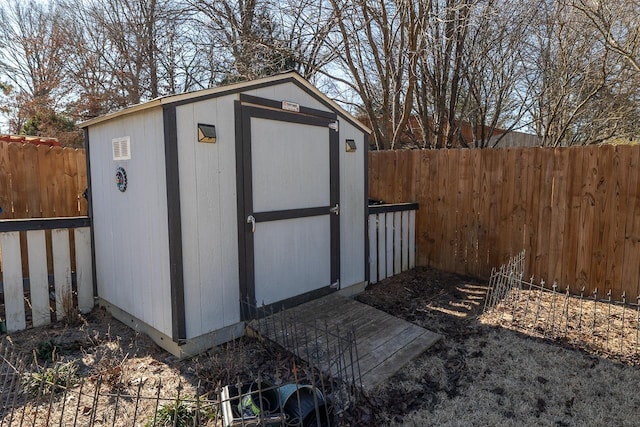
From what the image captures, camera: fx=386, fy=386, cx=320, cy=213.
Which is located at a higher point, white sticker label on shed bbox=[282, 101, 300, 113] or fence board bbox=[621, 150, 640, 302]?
white sticker label on shed bbox=[282, 101, 300, 113]

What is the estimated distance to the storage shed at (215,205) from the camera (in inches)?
117

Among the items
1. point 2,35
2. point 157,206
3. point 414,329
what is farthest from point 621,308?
point 2,35

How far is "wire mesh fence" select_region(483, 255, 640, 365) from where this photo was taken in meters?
3.25

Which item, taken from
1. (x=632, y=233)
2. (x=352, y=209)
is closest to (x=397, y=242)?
(x=352, y=209)

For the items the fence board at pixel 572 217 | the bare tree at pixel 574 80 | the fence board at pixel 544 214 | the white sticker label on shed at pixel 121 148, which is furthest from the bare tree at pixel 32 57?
the fence board at pixel 572 217

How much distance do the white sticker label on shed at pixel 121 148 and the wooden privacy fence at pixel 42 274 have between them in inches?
38.5

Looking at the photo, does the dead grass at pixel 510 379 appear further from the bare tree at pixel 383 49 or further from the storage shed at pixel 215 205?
the bare tree at pixel 383 49

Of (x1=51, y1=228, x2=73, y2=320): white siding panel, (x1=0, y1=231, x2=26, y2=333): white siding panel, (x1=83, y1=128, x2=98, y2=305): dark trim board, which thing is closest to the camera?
(x1=0, y1=231, x2=26, y2=333): white siding panel

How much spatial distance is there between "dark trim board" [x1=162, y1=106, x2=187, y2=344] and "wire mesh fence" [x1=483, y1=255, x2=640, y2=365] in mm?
2834

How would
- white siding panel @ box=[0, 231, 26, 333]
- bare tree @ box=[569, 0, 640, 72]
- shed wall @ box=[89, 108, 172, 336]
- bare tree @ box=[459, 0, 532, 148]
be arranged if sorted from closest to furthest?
shed wall @ box=[89, 108, 172, 336] < white siding panel @ box=[0, 231, 26, 333] < bare tree @ box=[569, 0, 640, 72] < bare tree @ box=[459, 0, 532, 148]

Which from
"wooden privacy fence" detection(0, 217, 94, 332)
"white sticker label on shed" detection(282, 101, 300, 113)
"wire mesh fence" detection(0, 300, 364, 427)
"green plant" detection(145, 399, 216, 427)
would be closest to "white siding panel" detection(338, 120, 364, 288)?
"white sticker label on shed" detection(282, 101, 300, 113)

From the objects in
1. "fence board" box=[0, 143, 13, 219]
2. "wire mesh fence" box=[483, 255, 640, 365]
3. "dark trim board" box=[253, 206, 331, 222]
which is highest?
"fence board" box=[0, 143, 13, 219]

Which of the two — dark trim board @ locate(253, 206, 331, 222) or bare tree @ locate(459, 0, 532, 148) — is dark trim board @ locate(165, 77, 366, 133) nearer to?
dark trim board @ locate(253, 206, 331, 222)

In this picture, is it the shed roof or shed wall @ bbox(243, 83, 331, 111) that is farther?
shed wall @ bbox(243, 83, 331, 111)
